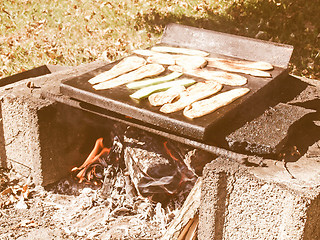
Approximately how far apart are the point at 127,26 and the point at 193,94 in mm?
5065

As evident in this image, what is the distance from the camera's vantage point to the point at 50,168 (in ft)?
15.2

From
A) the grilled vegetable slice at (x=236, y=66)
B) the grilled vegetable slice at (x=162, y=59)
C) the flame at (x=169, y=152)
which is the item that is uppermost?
the grilled vegetable slice at (x=236, y=66)

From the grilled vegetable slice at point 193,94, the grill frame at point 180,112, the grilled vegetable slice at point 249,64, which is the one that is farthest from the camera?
the grilled vegetable slice at point 249,64

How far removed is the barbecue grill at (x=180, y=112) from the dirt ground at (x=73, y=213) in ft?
3.54

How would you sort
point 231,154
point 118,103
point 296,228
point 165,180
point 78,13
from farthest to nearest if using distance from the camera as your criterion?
point 78,13
point 165,180
point 118,103
point 231,154
point 296,228

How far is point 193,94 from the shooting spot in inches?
150

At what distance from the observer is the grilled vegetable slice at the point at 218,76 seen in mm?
4031

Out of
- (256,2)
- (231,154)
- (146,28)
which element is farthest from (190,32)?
(256,2)

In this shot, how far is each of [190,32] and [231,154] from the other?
7.25 feet

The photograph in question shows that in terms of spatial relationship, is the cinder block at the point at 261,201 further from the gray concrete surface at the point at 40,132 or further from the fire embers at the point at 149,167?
the gray concrete surface at the point at 40,132

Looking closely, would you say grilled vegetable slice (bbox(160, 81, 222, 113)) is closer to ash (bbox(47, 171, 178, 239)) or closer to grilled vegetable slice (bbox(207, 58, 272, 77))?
grilled vegetable slice (bbox(207, 58, 272, 77))

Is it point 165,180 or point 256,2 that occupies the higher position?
point 256,2

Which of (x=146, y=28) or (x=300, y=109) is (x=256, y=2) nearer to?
(x=146, y=28)

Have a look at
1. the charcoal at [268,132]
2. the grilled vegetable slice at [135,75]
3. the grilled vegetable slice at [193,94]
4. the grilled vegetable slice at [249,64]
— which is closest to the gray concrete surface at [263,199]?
the charcoal at [268,132]
